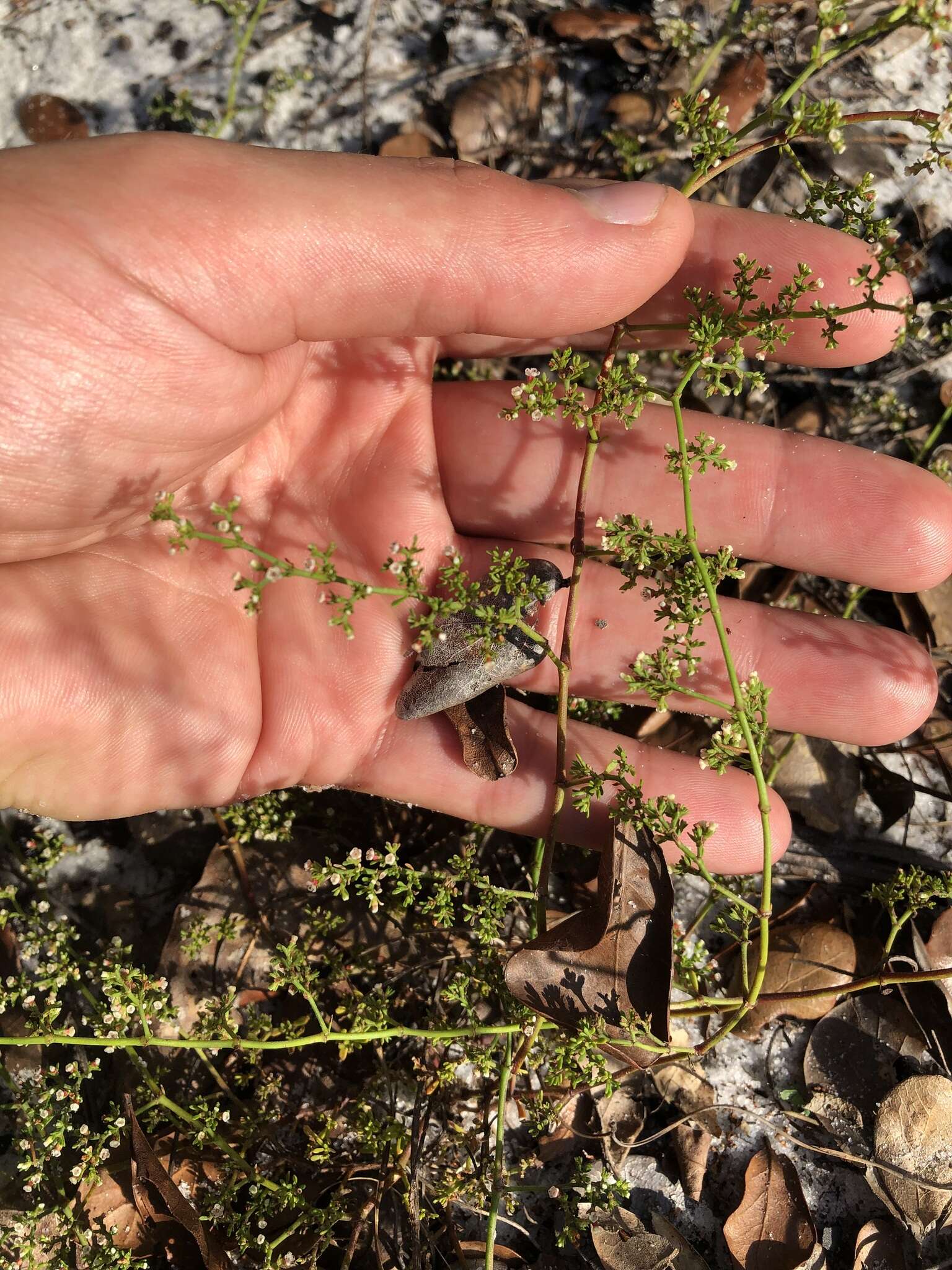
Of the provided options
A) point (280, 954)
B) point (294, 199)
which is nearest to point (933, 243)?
point (294, 199)

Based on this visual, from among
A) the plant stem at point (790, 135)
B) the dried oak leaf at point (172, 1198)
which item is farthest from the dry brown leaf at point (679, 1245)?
the plant stem at point (790, 135)

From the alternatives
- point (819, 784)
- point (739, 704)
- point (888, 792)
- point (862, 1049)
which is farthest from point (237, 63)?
point (862, 1049)

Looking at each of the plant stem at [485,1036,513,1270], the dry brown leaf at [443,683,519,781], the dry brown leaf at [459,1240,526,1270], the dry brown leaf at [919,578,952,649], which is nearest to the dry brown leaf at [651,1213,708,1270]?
the dry brown leaf at [459,1240,526,1270]

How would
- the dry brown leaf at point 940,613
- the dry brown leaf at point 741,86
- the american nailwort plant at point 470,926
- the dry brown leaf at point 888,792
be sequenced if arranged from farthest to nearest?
the dry brown leaf at point 741,86
the dry brown leaf at point 940,613
the dry brown leaf at point 888,792
the american nailwort plant at point 470,926

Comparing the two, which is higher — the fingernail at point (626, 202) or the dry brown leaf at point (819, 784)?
the fingernail at point (626, 202)

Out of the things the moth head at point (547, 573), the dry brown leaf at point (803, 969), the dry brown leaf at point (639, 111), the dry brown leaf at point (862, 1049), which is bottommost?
the dry brown leaf at point (862, 1049)

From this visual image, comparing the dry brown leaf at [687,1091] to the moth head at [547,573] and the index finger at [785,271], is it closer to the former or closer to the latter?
the moth head at [547,573]
